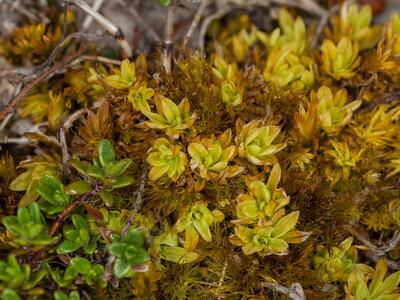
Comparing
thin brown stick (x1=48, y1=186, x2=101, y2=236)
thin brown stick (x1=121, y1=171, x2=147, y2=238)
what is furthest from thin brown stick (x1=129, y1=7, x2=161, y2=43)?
thin brown stick (x1=48, y1=186, x2=101, y2=236)

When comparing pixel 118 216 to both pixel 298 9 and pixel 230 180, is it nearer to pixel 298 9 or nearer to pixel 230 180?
pixel 230 180

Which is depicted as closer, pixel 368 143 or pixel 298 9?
pixel 368 143

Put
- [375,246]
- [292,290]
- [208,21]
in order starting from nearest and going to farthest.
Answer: [292,290]
[375,246]
[208,21]

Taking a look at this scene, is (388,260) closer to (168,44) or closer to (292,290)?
(292,290)

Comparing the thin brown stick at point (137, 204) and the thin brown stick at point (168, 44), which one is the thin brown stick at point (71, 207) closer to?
the thin brown stick at point (137, 204)

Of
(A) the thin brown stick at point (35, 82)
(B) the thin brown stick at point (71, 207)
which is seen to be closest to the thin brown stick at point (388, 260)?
(B) the thin brown stick at point (71, 207)

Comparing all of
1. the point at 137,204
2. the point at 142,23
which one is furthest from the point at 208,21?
the point at 137,204

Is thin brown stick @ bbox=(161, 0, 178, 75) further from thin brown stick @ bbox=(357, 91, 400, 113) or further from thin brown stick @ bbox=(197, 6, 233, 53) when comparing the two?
thin brown stick @ bbox=(357, 91, 400, 113)

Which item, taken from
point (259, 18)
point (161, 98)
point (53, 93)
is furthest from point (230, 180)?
point (259, 18)
